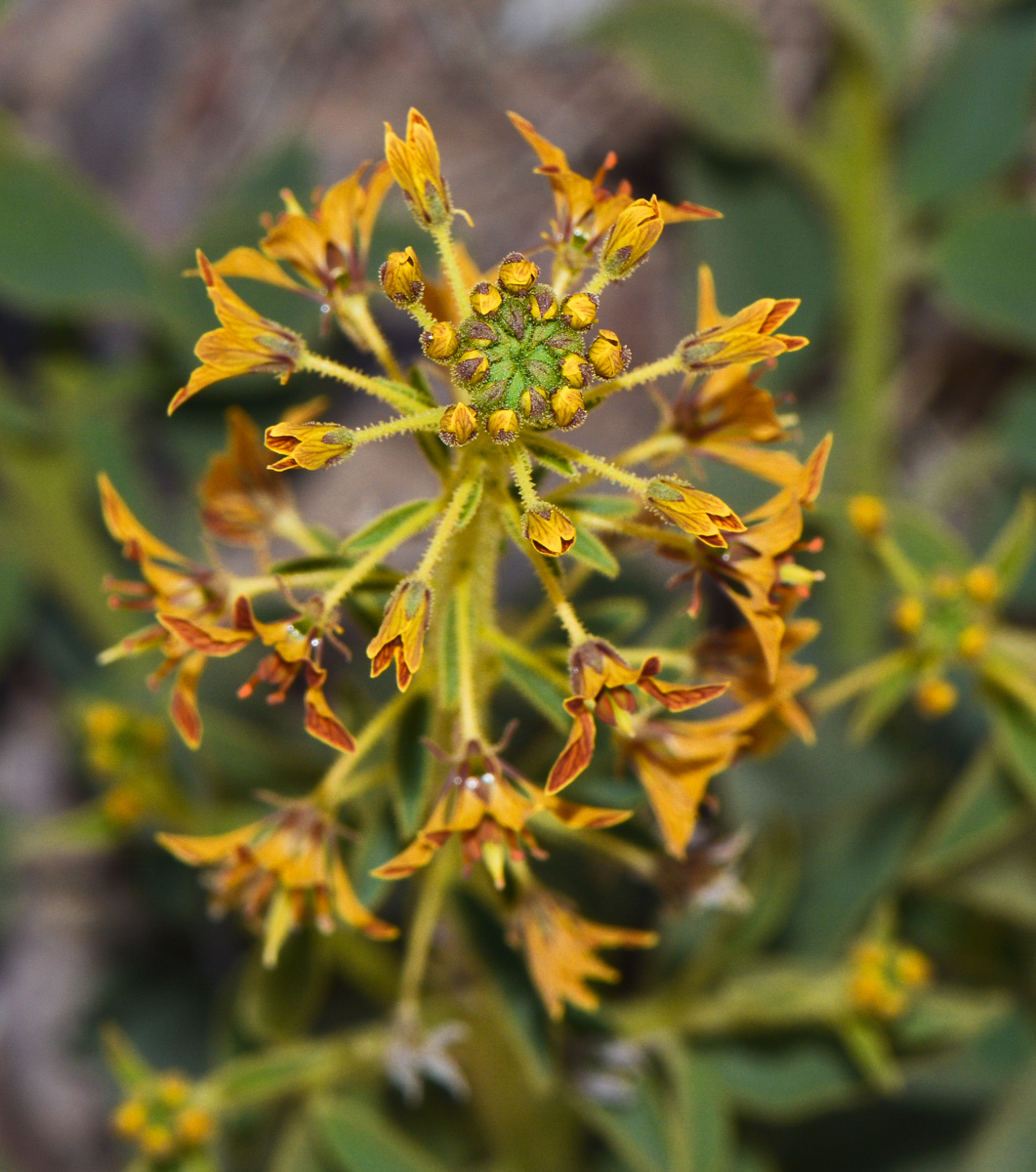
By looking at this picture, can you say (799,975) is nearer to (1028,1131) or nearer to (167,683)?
(1028,1131)

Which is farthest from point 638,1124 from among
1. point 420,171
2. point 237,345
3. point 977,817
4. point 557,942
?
point 420,171

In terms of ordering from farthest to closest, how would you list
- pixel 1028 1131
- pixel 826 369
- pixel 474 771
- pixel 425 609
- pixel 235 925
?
pixel 826 369
pixel 235 925
pixel 1028 1131
pixel 474 771
pixel 425 609

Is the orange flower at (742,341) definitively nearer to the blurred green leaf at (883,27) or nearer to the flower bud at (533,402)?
the flower bud at (533,402)

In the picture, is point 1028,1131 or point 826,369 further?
point 826,369

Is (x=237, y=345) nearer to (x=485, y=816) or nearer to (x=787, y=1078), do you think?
(x=485, y=816)

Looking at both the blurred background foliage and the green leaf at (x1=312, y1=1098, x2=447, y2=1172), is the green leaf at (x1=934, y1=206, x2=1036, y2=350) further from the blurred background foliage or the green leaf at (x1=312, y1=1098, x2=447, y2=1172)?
the green leaf at (x1=312, y1=1098, x2=447, y2=1172)

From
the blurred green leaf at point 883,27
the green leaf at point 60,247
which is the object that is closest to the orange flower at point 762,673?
the blurred green leaf at point 883,27

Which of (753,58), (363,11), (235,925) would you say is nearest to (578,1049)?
(235,925)
